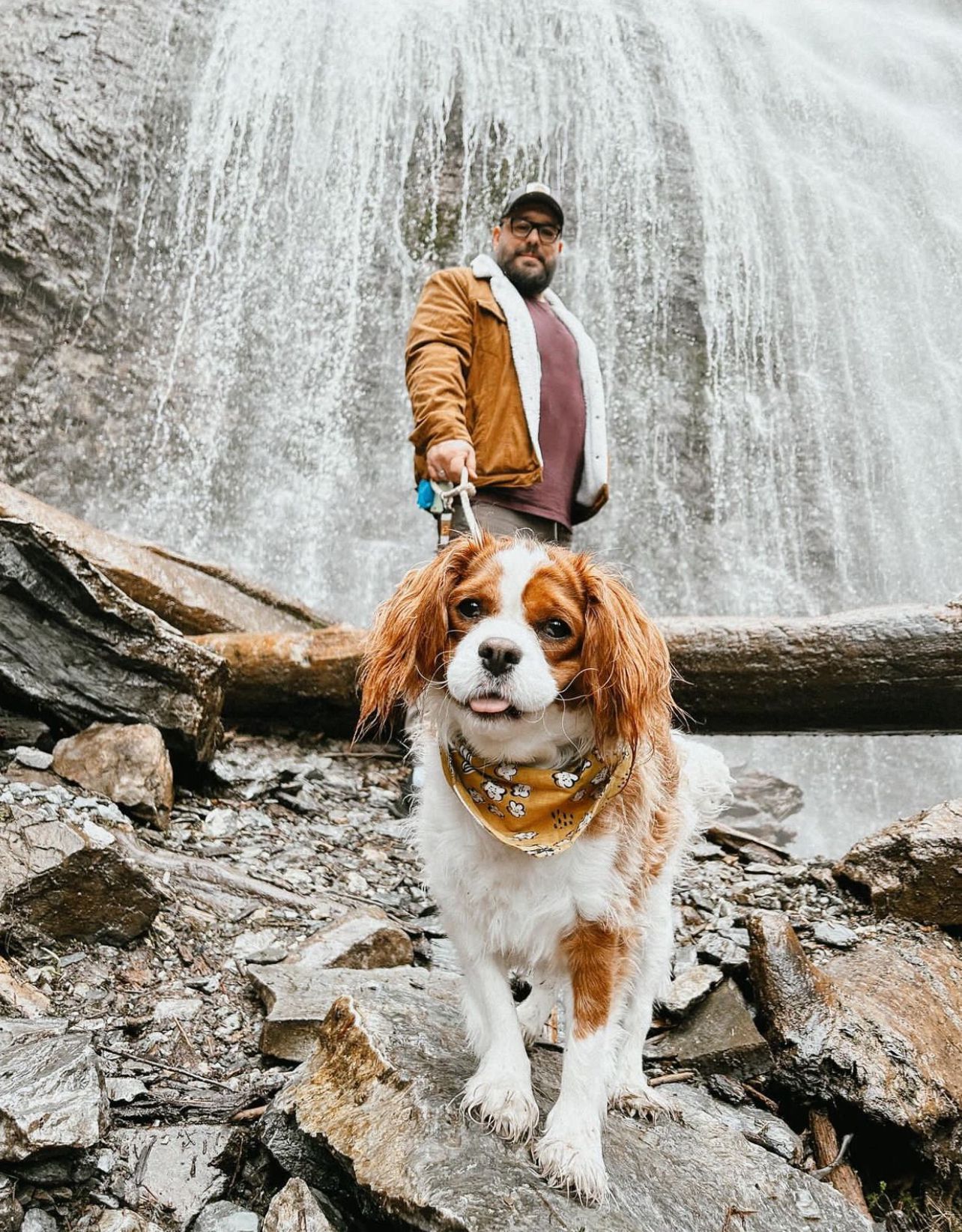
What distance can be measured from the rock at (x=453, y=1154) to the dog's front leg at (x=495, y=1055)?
5 centimetres

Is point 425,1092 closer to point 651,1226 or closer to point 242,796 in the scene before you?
point 651,1226

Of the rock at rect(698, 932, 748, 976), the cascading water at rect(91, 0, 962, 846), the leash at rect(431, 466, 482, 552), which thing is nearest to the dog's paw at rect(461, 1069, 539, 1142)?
the leash at rect(431, 466, 482, 552)

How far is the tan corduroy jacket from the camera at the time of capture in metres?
4.08

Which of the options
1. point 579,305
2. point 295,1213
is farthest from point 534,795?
point 579,305

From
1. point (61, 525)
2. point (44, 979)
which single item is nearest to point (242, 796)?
point (44, 979)

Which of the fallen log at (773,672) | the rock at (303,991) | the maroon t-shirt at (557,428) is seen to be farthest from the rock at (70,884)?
the fallen log at (773,672)

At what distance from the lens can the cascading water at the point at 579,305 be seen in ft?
47.7

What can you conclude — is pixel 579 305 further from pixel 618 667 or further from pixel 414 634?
pixel 618 667

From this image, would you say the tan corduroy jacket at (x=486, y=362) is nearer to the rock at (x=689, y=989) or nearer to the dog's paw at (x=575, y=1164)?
the rock at (x=689, y=989)

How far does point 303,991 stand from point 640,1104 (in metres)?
1.09

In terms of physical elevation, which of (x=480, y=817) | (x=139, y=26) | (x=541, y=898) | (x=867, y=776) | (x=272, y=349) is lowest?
(x=867, y=776)

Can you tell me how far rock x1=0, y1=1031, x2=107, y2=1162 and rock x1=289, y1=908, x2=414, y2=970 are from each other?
1178mm

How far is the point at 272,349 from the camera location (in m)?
14.9

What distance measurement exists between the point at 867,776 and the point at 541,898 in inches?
481
